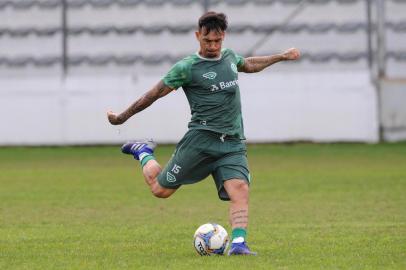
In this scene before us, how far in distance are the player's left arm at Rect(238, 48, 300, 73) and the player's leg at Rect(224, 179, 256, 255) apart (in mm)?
1101

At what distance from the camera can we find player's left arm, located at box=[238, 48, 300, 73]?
928cm

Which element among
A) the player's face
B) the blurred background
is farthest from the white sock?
the blurred background

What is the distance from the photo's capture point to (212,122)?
8.91 metres

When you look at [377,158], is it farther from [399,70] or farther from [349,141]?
[399,70]

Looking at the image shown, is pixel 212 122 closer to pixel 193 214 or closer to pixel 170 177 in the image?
pixel 170 177

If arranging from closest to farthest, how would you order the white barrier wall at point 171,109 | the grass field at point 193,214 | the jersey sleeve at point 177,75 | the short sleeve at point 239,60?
1. the grass field at point 193,214
2. the jersey sleeve at point 177,75
3. the short sleeve at point 239,60
4. the white barrier wall at point 171,109

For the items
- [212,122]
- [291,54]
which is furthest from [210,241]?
[291,54]

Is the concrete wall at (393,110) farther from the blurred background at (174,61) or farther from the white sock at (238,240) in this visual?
the white sock at (238,240)

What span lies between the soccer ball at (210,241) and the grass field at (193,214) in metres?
0.16

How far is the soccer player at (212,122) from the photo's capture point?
28.4ft

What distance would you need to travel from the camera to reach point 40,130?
24.4 metres

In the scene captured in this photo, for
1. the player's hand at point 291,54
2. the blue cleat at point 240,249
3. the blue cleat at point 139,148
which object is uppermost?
the player's hand at point 291,54

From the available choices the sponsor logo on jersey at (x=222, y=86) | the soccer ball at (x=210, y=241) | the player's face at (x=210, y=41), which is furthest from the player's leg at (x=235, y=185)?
the player's face at (x=210, y=41)

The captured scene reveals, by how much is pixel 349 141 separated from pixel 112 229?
13.8 m
